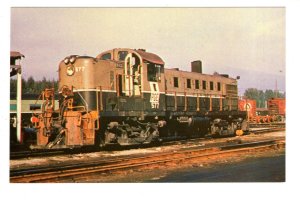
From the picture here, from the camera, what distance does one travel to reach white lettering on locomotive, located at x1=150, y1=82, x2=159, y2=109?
8.45 m

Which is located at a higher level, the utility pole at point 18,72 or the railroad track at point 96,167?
the utility pole at point 18,72

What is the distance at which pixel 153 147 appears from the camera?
27.1 ft

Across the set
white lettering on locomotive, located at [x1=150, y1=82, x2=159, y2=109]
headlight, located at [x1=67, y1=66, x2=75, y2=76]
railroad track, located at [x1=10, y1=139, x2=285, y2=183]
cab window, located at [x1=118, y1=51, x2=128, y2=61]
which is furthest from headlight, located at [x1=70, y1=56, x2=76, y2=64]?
railroad track, located at [x1=10, y1=139, x2=285, y2=183]

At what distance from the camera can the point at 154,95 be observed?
8523 mm

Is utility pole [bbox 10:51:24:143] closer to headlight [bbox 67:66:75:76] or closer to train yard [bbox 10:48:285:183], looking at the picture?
train yard [bbox 10:48:285:183]

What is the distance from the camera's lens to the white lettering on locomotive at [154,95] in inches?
333

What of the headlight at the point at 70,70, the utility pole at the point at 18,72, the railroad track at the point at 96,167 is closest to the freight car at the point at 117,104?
the headlight at the point at 70,70

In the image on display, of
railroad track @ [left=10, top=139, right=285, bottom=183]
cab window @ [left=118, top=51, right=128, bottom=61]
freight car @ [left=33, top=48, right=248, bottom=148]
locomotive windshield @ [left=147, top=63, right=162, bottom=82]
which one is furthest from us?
locomotive windshield @ [left=147, top=63, right=162, bottom=82]

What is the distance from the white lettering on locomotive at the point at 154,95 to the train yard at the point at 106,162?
1.03 meters

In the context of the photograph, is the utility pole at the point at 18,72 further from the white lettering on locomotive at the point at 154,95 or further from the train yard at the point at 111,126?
the white lettering on locomotive at the point at 154,95

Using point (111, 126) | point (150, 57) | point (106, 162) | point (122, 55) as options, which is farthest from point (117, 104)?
point (106, 162)

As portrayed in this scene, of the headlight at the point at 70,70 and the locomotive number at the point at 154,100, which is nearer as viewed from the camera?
the headlight at the point at 70,70

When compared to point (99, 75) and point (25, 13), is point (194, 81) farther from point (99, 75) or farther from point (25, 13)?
point (25, 13)

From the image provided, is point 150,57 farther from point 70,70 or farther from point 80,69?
point 70,70
